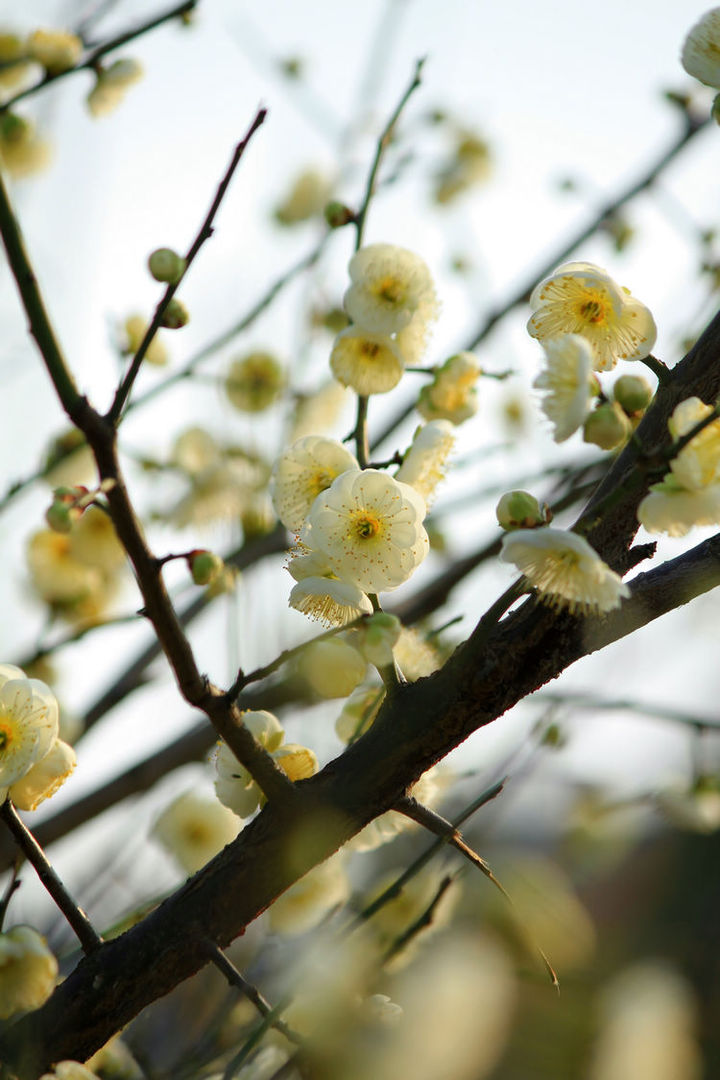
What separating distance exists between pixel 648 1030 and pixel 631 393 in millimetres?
6939

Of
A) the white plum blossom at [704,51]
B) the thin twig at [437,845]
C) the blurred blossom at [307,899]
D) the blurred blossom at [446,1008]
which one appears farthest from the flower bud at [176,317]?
the blurred blossom at [446,1008]

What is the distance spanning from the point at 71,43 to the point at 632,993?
809 cm

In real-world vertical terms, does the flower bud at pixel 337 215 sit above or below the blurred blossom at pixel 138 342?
below

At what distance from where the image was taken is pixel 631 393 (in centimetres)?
106

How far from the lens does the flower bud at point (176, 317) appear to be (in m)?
1.26

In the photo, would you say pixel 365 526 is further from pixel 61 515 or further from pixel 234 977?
pixel 234 977

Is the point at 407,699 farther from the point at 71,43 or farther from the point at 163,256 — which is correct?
the point at 71,43

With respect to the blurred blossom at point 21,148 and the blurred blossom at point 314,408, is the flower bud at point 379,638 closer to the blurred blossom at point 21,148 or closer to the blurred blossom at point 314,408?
the blurred blossom at point 314,408

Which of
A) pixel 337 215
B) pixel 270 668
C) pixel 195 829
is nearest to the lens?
pixel 270 668

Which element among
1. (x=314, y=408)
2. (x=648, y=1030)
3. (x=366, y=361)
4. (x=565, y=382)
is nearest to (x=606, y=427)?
(x=565, y=382)

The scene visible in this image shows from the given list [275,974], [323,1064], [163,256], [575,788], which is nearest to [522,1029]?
[575,788]

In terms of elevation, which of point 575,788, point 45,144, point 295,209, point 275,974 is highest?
point 45,144

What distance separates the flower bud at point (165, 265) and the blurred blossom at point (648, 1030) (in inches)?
236

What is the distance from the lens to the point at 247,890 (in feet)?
3.82
